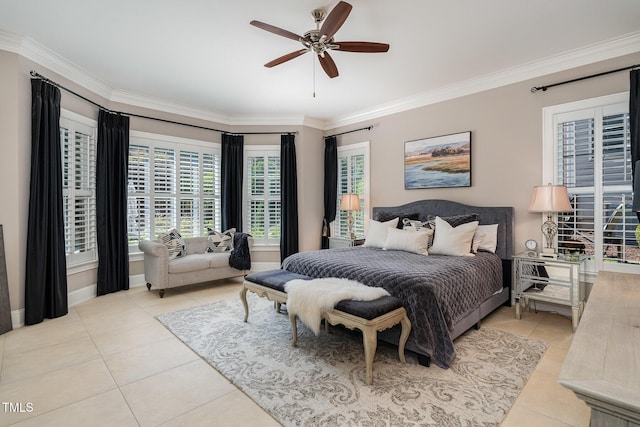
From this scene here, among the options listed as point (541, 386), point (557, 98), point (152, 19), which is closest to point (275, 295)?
point (541, 386)

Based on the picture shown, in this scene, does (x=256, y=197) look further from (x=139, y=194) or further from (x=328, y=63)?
(x=328, y=63)

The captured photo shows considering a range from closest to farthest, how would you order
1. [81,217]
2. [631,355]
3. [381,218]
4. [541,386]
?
1. [631,355]
2. [541,386]
3. [81,217]
4. [381,218]

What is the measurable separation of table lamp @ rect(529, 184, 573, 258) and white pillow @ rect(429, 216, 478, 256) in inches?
→ 25.9

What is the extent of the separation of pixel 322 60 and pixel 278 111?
2.78 meters

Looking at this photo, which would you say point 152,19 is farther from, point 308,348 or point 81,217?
point 308,348

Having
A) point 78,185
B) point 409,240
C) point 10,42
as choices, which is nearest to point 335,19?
point 409,240

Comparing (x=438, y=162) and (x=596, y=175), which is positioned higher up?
(x=438, y=162)

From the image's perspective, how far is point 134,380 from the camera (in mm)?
2299

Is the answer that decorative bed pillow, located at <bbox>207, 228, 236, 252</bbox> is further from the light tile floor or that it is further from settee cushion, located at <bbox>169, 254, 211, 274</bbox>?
the light tile floor

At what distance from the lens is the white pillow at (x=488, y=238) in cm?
385

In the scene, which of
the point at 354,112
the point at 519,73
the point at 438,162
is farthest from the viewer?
the point at 354,112

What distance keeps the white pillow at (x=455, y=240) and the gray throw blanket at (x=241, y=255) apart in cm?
282

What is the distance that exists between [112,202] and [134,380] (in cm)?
304

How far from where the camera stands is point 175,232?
487 centimetres
